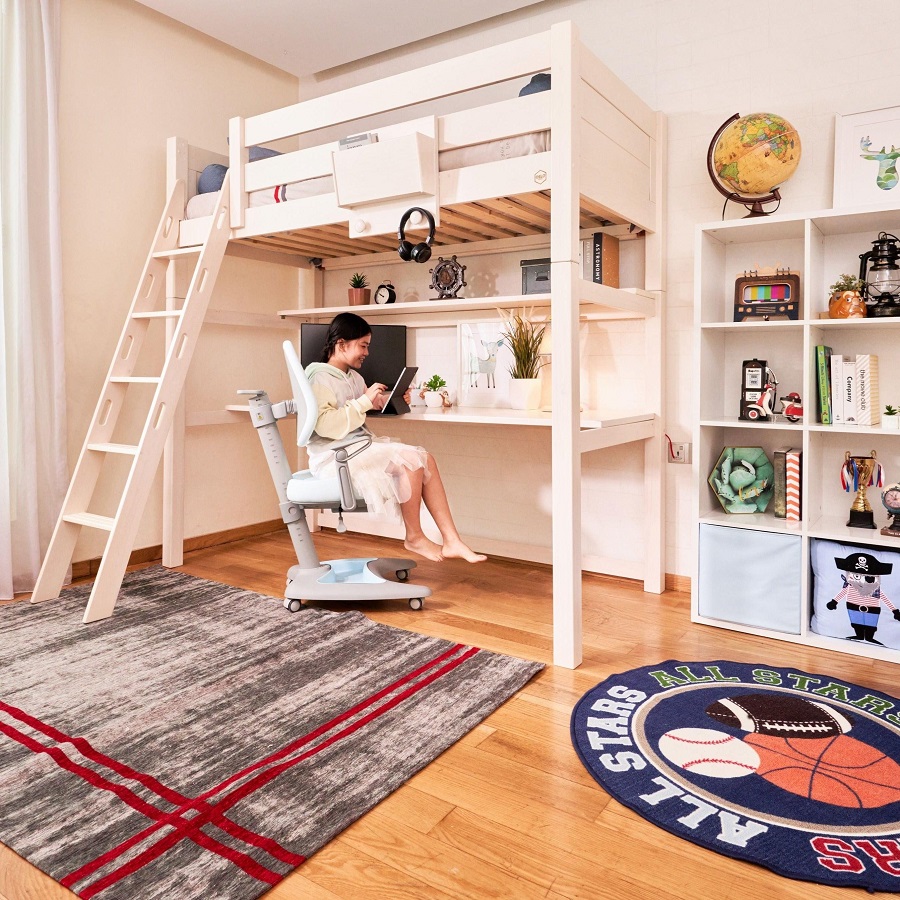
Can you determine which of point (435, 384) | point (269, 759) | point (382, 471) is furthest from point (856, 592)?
point (435, 384)

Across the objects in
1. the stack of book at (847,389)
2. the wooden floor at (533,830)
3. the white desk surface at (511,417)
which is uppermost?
the stack of book at (847,389)

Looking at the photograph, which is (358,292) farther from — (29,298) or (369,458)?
(29,298)

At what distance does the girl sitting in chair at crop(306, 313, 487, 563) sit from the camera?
2.82 metres

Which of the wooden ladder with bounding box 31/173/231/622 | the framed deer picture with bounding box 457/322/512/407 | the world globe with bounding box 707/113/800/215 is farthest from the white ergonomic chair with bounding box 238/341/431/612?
the world globe with bounding box 707/113/800/215

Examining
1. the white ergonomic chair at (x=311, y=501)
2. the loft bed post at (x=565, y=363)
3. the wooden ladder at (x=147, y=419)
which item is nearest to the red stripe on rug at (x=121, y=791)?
the wooden ladder at (x=147, y=419)

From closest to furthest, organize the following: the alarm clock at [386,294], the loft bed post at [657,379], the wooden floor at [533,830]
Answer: the wooden floor at [533,830], the loft bed post at [657,379], the alarm clock at [386,294]

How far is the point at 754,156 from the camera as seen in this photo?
8.64 feet

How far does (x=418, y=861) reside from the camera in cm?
144

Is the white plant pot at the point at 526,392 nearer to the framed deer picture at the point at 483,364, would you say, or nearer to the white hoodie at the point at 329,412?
the framed deer picture at the point at 483,364

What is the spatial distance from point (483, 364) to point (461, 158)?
120 centimetres

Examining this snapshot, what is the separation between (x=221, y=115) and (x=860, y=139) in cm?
310

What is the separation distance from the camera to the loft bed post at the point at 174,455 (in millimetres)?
3539

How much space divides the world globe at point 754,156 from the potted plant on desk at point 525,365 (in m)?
0.99

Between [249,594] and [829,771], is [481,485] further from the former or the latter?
[829,771]
